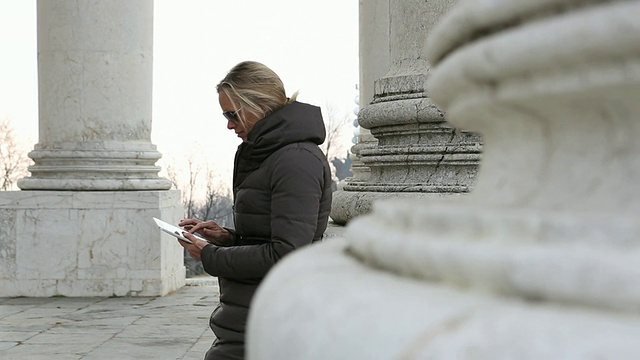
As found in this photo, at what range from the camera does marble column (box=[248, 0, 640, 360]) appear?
3.81ft

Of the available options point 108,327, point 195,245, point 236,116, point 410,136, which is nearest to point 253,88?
point 236,116

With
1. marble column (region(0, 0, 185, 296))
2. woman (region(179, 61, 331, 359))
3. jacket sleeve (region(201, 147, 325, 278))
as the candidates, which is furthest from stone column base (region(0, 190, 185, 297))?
jacket sleeve (region(201, 147, 325, 278))

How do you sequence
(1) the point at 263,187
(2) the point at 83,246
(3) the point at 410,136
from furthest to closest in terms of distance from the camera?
(2) the point at 83,246, (3) the point at 410,136, (1) the point at 263,187

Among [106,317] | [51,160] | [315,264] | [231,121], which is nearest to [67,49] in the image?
[51,160]

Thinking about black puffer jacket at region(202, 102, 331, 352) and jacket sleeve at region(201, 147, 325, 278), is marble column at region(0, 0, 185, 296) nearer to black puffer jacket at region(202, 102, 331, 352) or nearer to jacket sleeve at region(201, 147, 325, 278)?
black puffer jacket at region(202, 102, 331, 352)

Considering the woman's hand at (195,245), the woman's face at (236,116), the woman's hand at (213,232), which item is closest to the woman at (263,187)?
the woman's face at (236,116)

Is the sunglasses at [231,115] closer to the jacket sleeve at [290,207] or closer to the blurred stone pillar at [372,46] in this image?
the jacket sleeve at [290,207]

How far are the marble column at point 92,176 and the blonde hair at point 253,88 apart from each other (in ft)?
26.7

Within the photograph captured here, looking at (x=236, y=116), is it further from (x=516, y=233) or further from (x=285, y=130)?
(x=516, y=233)

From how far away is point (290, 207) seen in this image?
13.1 feet

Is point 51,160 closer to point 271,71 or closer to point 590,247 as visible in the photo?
point 271,71

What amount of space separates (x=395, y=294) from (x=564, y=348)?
0.33m

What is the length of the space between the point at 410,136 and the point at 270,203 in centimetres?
270

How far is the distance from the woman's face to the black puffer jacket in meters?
0.08
